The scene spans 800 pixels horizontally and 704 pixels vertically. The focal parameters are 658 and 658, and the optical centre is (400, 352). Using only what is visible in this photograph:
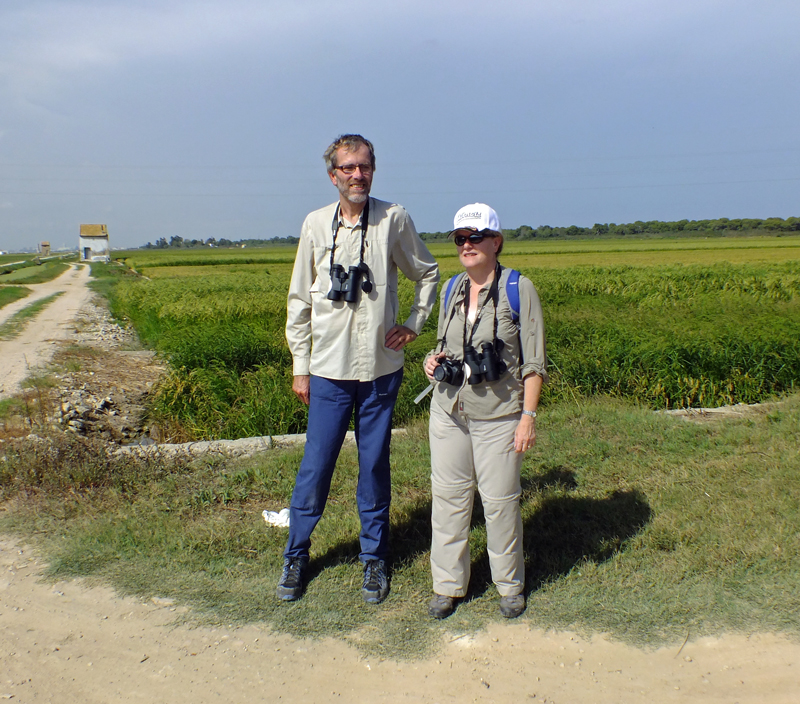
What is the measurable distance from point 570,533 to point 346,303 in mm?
1891

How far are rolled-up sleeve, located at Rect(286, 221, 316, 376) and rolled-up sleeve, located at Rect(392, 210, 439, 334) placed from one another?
434 millimetres

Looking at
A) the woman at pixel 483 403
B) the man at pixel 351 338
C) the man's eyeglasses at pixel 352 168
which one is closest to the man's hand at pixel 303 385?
the man at pixel 351 338

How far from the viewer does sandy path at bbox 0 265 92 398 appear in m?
8.42

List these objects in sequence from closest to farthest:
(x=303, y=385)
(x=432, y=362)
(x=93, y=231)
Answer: (x=432, y=362) < (x=303, y=385) < (x=93, y=231)

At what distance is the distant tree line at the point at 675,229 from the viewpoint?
78.6 metres

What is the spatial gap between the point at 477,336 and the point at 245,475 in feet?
8.19

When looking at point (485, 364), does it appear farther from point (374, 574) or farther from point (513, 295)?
point (374, 574)

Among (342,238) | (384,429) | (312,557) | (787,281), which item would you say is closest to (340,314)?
(342,238)

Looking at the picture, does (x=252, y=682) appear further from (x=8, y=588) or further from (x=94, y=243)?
(x=94, y=243)

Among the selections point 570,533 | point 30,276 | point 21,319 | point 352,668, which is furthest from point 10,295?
point 352,668

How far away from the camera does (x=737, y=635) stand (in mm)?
2752

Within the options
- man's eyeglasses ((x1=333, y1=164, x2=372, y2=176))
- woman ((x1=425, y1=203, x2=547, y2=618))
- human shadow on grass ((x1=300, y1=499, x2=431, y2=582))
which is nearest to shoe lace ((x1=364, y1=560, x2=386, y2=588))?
human shadow on grass ((x1=300, y1=499, x2=431, y2=582))

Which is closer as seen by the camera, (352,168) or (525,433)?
(525,433)

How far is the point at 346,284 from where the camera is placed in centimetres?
313
